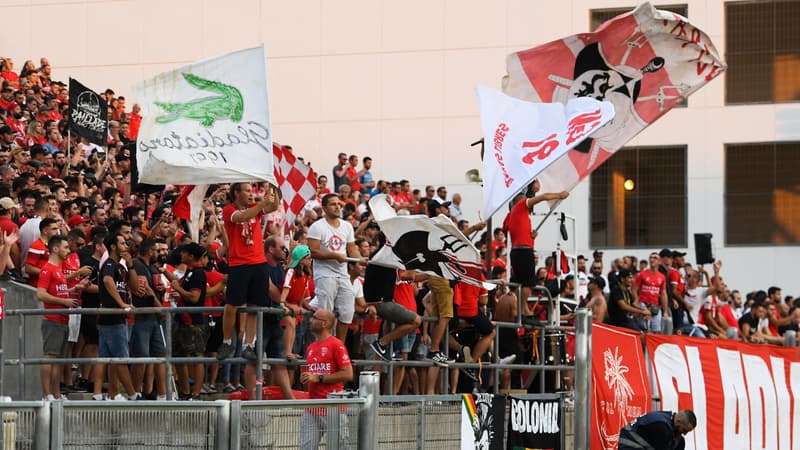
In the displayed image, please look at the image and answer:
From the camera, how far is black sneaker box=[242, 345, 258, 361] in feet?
44.1

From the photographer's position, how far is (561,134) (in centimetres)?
1627

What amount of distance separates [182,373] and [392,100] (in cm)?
2192

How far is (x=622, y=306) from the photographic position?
21.2 m

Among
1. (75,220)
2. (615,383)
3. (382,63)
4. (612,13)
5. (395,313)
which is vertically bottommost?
(615,383)

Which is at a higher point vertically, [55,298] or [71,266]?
[71,266]

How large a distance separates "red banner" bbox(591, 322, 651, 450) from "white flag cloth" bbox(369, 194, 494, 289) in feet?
7.50

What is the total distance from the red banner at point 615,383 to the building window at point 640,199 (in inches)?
638

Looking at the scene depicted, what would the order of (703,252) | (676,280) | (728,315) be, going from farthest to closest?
1. (703,252)
2. (728,315)
3. (676,280)

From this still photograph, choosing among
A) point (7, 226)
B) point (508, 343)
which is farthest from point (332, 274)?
point (7, 226)

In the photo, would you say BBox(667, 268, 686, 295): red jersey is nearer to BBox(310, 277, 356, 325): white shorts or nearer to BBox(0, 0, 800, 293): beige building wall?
BBox(0, 0, 800, 293): beige building wall

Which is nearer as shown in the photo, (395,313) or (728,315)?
(395,313)

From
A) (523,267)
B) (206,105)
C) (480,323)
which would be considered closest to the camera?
(206,105)

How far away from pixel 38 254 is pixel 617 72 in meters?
8.15

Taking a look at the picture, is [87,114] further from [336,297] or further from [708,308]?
[708,308]
